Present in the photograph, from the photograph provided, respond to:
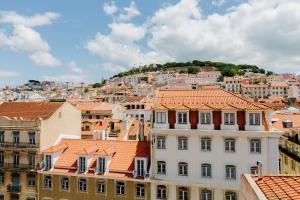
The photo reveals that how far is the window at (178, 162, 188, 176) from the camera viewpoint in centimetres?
3462

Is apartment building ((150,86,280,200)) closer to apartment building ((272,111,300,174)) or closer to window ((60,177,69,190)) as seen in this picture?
window ((60,177,69,190))

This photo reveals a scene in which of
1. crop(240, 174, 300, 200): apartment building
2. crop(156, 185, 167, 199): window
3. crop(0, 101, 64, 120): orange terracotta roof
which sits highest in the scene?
crop(0, 101, 64, 120): orange terracotta roof

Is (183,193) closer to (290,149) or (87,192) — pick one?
(87,192)

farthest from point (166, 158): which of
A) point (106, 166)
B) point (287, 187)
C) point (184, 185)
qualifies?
point (287, 187)

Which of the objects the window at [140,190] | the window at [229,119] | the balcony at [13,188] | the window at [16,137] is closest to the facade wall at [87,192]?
the window at [140,190]

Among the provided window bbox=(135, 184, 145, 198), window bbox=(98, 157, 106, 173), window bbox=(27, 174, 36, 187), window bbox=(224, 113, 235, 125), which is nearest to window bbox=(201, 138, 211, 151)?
window bbox=(224, 113, 235, 125)

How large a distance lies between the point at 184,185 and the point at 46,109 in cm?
2032

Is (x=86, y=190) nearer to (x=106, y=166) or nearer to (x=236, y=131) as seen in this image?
(x=106, y=166)

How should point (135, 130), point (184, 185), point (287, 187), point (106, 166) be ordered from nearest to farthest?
point (287, 187), point (184, 185), point (106, 166), point (135, 130)

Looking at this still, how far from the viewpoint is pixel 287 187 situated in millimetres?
12391

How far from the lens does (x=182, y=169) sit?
34.8 meters

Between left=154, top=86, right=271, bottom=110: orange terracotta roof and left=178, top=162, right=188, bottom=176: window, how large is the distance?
18.7 ft

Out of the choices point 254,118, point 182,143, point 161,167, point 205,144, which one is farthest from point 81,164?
point 254,118

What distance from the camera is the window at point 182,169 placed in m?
34.6
